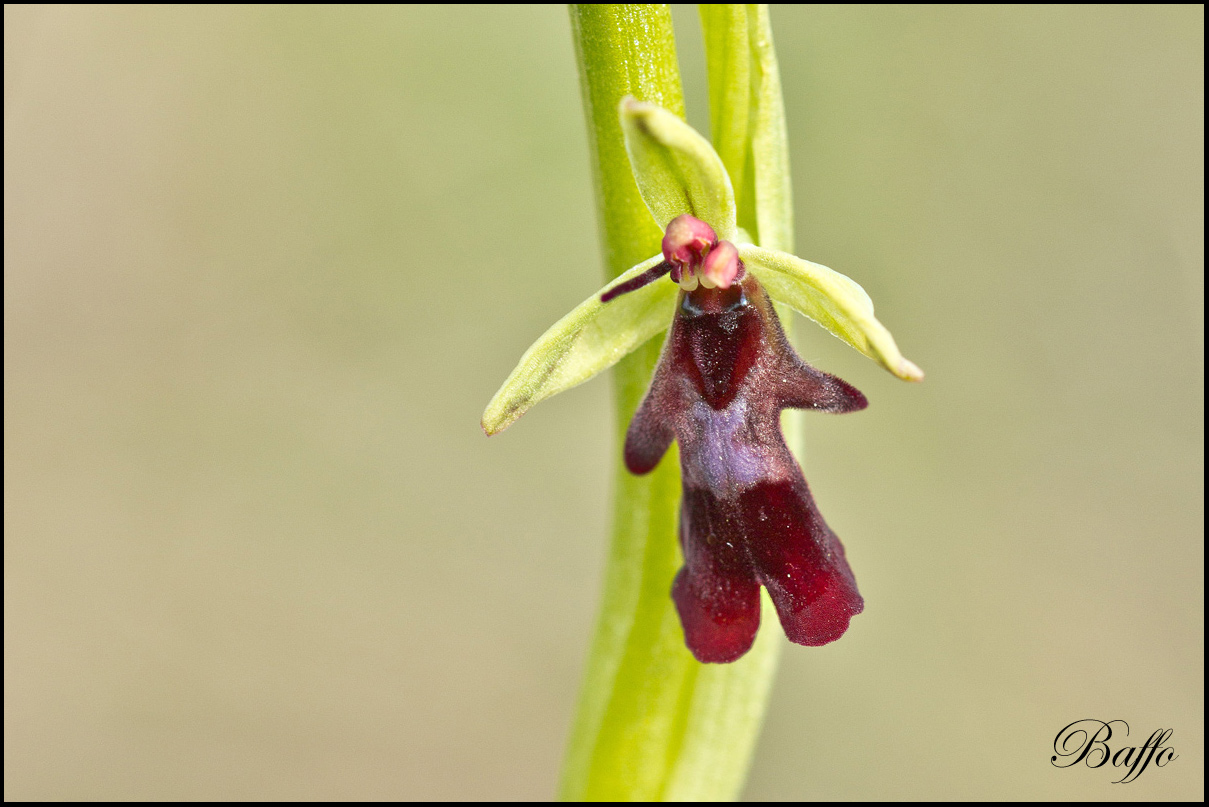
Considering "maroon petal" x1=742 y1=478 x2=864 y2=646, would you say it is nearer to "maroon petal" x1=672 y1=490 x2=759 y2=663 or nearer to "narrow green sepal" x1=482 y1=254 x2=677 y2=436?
"maroon petal" x1=672 y1=490 x2=759 y2=663

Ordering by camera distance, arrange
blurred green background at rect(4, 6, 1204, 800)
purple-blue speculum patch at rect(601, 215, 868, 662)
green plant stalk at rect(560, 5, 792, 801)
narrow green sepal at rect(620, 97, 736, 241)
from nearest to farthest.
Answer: narrow green sepal at rect(620, 97, 736, 241), purple-blue speculum patch at rect(601, 215, 868, 662), green plant stalk at rect(560, 5, 792, 801), blurred green background at rect(4, 6, 1204, 800)

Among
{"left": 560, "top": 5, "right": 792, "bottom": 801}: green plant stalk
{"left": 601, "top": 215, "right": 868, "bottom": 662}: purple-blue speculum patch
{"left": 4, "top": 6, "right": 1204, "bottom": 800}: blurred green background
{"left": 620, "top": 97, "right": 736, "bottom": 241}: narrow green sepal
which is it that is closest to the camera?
{"left": 620, "top": 97, "right": 736, "bottom": 241}: narrow green sepal

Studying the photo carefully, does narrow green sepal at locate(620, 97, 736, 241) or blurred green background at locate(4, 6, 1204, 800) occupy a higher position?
narrow green sepal at locate(620, 97, 736, 241)

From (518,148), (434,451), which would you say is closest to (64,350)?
(434,451)

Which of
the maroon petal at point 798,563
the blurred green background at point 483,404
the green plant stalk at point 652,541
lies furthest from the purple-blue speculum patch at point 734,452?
the blurred green background at point 483,404

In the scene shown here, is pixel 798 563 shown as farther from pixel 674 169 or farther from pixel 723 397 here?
pixel 674 169

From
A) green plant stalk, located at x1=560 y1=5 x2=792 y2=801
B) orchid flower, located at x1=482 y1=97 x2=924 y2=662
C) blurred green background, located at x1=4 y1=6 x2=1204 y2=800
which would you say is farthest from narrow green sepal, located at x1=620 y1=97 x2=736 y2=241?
blurred green background, located at x1=4 y1=6 x2=1204 y2=800

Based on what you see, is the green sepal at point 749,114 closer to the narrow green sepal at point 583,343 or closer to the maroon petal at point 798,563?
the narrow green sepal at point 583,343

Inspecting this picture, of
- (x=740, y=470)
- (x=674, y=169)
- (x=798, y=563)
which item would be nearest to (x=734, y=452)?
(x=740, y=470)
